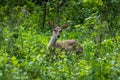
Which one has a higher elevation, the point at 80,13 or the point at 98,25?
the point at 98,25

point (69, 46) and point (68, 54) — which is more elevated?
point (68, 54)

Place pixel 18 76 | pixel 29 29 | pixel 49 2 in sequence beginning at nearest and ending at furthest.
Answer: pixel 18 76 < pixel 29 29 < pixel 49 2

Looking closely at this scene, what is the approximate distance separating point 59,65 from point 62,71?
71cm

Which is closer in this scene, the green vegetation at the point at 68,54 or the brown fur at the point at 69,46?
the green vegetation at the point at 68,54

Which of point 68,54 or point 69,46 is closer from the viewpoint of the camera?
point 68,54

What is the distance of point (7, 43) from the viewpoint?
9617 millimetres

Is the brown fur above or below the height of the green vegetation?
below

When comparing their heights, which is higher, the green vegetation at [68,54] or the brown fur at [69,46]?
the green vegetation at [68,54]

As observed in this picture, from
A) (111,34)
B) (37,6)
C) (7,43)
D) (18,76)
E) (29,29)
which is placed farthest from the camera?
(37,6)

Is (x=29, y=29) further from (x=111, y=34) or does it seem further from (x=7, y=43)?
(x=7, y=43)

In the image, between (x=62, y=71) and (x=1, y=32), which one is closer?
(x=62, y=71)

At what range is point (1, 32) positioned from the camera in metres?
9.96

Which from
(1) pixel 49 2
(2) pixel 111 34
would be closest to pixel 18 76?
(2) pixel 111 34

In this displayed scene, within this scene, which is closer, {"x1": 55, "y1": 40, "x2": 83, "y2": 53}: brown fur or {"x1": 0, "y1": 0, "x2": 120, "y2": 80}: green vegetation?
{"x1": 0, "y1": 0, "x2": 120, "y2": 80}: green vegetation
